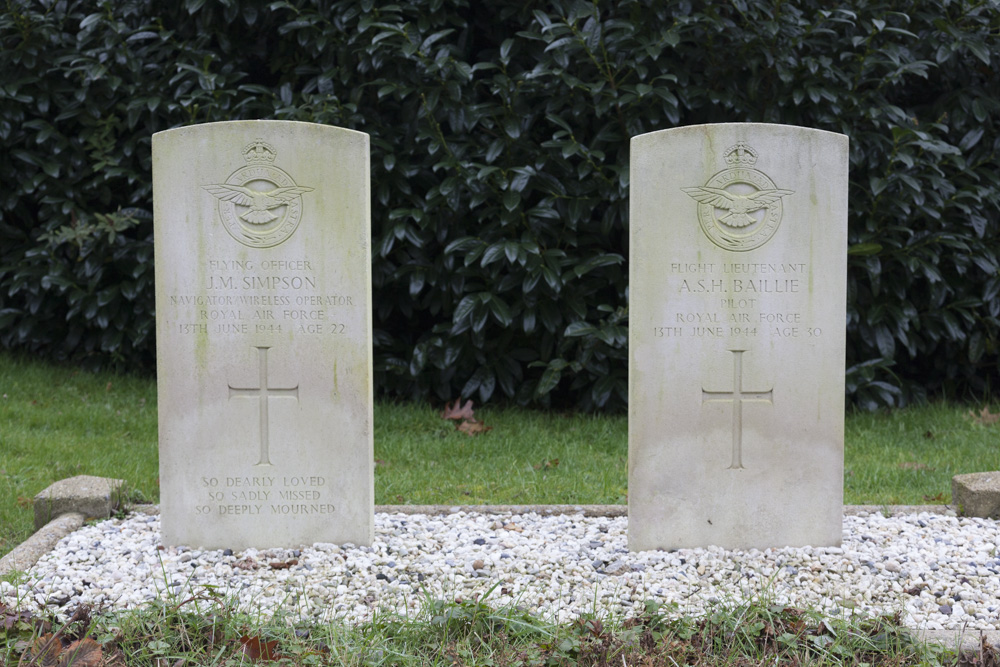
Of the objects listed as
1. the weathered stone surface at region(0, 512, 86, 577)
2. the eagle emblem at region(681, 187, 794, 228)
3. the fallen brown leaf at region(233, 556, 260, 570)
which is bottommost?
the fallen brown leaf at region(233, 556, 260, 570)

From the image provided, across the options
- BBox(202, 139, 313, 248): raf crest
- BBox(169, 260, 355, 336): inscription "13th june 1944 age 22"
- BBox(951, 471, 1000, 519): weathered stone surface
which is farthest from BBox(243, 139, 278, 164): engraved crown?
BBox(951, 471, 1000, 519): weathered stone surface

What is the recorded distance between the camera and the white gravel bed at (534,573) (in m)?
3.13

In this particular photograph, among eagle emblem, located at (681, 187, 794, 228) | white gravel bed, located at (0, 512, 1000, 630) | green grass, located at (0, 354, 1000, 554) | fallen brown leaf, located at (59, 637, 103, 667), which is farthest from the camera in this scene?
green grass, located at (0, 354, 1000, 554)

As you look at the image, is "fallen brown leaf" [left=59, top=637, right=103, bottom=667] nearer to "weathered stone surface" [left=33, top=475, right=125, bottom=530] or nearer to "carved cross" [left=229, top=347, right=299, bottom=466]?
"carved cross" [left=229, top=347, right=299, bottom=466]

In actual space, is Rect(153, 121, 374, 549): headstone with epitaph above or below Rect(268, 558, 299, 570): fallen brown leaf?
above

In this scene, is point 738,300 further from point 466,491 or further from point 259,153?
point 259,153

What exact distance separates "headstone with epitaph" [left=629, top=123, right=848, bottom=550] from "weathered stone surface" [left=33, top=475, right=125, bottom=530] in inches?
95.2

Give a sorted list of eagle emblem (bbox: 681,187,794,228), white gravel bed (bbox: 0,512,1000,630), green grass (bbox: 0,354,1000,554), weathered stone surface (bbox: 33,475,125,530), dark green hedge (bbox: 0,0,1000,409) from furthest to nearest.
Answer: dark green hedge (bbox: 0,0,1000,409) < green grass (bbox: 0,354,1000,554) < weathered stone surface (bbox: 33,475,125,530) < eagle emblem (bbox: 681,187,794,228) < white gravel bed (bbox: 0,512,1000,630)

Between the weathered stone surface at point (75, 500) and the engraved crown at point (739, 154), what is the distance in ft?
10.4

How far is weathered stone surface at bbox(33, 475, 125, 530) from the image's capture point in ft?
13.6

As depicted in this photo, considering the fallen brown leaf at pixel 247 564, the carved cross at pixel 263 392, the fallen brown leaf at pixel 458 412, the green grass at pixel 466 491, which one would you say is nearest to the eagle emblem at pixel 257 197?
the carved cross at pixel 263 392

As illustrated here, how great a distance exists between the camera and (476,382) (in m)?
6.17

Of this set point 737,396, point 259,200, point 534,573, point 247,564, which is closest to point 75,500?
point 247,564

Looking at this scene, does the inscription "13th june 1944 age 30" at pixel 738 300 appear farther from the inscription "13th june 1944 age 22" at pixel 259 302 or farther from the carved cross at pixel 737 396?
the inscription "13th june 1944 age 22" at pixel 259 302
